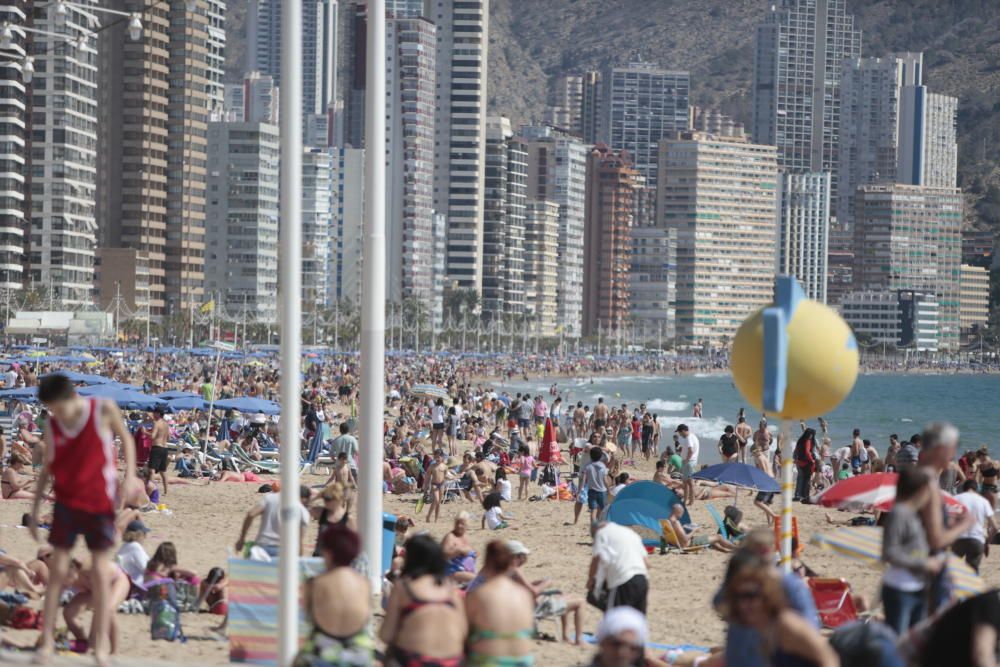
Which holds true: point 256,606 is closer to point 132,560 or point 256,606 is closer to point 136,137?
point 132,560

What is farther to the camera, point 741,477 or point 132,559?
point 741,477

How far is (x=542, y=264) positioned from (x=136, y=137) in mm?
70290

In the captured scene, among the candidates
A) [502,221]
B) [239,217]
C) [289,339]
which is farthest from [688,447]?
[502,221]

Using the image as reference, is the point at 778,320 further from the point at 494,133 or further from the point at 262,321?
the point at 494,133

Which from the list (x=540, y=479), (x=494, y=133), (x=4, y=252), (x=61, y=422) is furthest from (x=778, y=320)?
(x=494, y=133)

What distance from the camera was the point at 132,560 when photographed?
1244cm

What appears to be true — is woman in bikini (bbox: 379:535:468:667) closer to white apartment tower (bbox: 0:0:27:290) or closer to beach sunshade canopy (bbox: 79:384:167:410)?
beach sunshade canopy (bbox: 79:384:167:410)

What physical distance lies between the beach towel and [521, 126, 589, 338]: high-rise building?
179712 millimetres

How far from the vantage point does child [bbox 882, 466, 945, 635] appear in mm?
7727

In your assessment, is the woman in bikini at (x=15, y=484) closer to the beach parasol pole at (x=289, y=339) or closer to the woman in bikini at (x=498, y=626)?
the beach parasol pole at (x=289, y=339)

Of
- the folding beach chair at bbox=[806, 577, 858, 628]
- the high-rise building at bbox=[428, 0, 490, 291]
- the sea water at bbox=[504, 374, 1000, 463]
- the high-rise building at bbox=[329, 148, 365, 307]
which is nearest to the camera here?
the folding beach chair at bbox=[806, 577, 858, 628]

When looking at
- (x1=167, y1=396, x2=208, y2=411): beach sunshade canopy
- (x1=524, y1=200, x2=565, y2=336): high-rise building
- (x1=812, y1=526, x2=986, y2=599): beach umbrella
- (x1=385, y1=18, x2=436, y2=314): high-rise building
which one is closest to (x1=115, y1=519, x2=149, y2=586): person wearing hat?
(x1=812, y1=526, x2=986, y2=599): beach umbrella

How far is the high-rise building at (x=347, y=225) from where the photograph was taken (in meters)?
173

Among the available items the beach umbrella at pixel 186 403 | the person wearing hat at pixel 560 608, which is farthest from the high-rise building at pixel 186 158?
the person wearing hat at pixel 560 608
